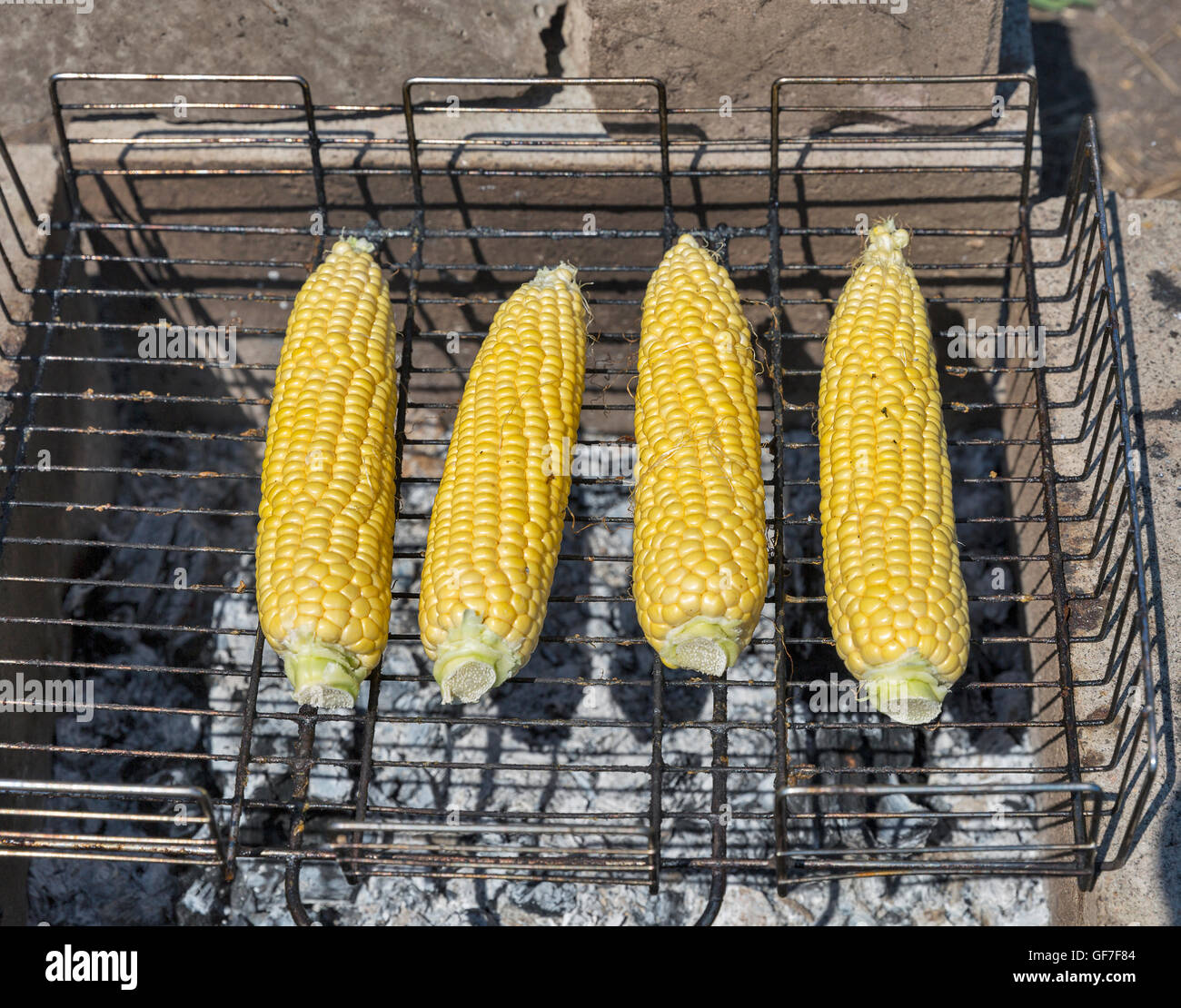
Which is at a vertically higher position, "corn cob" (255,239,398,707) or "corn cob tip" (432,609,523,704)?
"corn cob" (255,239,398,707)

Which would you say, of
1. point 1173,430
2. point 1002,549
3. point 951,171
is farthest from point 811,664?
point 951,171

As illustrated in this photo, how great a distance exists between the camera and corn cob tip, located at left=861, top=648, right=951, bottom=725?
358 cm

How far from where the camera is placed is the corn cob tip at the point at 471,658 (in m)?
3.63

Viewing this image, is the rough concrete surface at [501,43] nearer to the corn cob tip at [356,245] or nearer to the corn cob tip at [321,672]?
the corn cob tip at [356,245]

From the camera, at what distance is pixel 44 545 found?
5.06 metres

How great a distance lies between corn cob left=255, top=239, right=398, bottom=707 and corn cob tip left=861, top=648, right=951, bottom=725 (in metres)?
1.65

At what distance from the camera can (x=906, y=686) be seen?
3.58 m

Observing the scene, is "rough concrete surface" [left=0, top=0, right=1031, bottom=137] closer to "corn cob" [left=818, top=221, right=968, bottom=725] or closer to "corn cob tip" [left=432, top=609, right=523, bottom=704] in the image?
"corn cob" [left=818, top=221, right=968, bottom=725]

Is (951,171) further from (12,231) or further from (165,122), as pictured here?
(12,231)

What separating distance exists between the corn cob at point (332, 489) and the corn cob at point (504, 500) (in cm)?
22

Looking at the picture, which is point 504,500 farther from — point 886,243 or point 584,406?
point 886,243

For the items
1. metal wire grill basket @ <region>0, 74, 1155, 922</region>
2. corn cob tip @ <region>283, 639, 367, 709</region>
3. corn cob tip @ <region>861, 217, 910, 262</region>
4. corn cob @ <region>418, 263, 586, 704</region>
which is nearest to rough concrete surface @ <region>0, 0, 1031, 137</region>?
metal wire grill basket @ <region>0, 74, 1155, 922</region>

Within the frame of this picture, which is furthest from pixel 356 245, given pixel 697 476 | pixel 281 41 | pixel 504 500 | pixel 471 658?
pixel 471 658

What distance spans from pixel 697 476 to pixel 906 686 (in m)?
0.97
